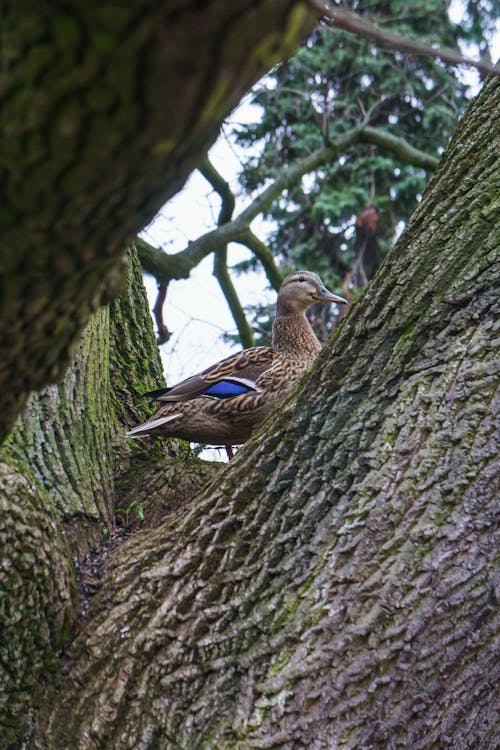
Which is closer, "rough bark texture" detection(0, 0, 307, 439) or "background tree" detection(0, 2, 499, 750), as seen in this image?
"rough bark texture" detection(0, 0, 307, 439)

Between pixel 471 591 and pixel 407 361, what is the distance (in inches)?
22.2

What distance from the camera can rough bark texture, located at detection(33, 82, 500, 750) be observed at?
72.6 inches

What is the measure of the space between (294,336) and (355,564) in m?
3.47

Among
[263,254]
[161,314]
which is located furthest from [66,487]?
[263,254]

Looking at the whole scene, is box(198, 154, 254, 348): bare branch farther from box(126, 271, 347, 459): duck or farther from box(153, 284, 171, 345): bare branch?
box(126, 271, 347, 459): duck

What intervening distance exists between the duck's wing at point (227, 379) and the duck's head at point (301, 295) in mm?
851

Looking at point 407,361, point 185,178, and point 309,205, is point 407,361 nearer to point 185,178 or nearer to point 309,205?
point 185,178

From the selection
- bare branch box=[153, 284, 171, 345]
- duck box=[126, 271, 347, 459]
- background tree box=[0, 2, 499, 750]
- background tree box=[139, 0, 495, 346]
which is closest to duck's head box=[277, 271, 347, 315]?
duck box=[126, 271, 347, 459]

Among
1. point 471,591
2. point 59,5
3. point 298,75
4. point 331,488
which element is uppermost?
point 298,75

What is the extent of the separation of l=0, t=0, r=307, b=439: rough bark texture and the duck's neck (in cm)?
414

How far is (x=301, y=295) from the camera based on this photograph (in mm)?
5609

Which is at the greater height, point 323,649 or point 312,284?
point 312,284

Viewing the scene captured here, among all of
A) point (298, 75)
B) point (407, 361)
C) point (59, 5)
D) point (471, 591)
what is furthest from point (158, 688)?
point (298, 75)

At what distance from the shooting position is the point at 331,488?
6.66ft
